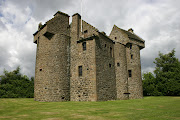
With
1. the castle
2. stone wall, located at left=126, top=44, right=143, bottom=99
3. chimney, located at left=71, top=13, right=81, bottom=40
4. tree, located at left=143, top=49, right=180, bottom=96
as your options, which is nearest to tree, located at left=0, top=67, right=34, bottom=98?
the castle

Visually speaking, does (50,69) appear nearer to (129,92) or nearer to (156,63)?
(129,92)

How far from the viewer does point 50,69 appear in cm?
1830

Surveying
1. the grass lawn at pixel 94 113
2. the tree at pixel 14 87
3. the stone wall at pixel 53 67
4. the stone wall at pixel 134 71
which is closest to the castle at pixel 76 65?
the stone wall at pixel 53 67

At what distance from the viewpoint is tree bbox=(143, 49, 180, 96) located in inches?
1131

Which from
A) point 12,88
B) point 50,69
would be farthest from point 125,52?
point 12,88

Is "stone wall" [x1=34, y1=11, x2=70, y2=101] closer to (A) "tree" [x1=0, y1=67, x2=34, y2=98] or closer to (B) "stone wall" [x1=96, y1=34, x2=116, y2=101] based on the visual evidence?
(B) "stone wall" [x1=96, y1=34, x2=116, y2=101]

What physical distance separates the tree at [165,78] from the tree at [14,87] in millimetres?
26212

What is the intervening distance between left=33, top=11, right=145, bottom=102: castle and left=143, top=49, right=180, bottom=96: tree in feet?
38.0

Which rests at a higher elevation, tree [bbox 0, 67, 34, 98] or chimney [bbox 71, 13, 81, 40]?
chimney [bbox 71, 13, 81, 40]

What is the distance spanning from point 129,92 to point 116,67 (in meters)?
4.56

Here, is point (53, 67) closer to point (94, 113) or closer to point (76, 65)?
point (76, 65)

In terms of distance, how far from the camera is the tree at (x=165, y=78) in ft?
94.3

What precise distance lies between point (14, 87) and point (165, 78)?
32.0 m

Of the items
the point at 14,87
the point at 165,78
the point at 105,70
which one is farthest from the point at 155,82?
the point at 14,87
